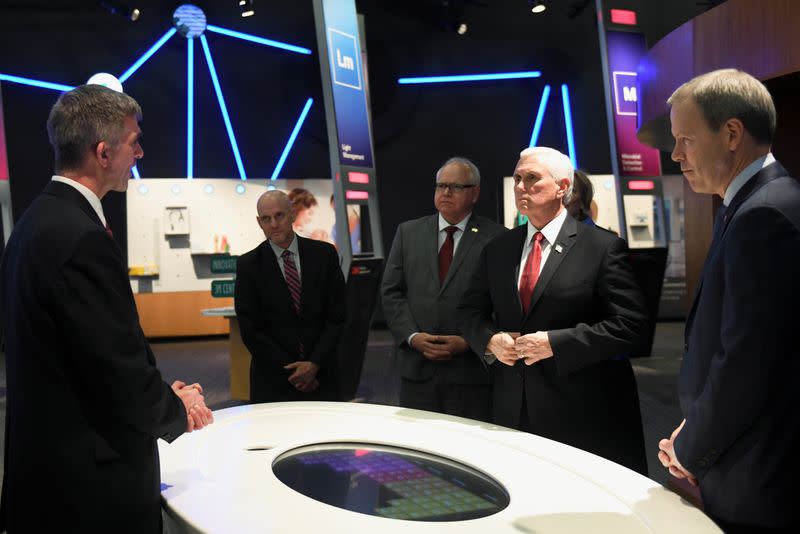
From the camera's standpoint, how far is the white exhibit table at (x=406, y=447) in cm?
131

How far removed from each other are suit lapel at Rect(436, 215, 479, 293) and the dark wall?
7253 millimetres

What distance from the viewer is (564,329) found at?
2119 millimetres

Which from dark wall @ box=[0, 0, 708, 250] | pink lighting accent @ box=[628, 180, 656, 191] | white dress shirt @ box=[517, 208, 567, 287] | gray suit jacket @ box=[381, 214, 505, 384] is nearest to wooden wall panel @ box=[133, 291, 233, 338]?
dark wall @ box=[0, 0, 708, 250]

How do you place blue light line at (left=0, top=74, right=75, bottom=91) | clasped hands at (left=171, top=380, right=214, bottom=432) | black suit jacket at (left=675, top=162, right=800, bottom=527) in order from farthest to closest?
blue light line at (left=0, top=74, right=75, bottom=91), clasped hands at (left=171, top=380, right=214, bottom=432), black suit jacket at (left=675, top=162, right=800, bottom=527)

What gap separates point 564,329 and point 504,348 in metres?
0.19

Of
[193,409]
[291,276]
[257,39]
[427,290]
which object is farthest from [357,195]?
[257,39]

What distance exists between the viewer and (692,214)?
5.05 m

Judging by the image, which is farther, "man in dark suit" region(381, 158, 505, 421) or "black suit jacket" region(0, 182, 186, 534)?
"man in dark suit" region(381, 158, 505, 421)

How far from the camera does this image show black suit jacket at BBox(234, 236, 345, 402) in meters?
3.22

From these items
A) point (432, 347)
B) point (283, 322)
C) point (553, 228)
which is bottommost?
point (432, 347)

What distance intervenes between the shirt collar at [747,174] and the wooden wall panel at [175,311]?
8.35 m

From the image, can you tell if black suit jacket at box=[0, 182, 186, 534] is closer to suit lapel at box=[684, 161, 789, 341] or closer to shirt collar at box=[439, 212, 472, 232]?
suit lapel at box=[684, 161, 789, 341]

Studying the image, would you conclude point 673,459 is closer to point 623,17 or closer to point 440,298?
point 440,298

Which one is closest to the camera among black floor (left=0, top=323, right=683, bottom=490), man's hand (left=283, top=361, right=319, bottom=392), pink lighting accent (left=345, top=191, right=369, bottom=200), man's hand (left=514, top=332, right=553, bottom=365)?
man's hand (left=514, top=332, right=553, bottom=365)
